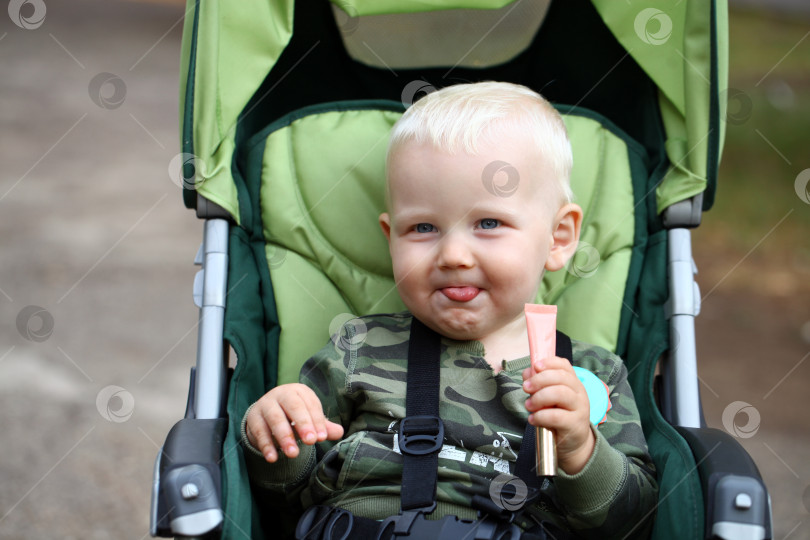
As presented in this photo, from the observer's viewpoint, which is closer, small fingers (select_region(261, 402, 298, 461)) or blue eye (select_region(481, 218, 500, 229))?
small fingers (select_region(261, 402, 298, 461))

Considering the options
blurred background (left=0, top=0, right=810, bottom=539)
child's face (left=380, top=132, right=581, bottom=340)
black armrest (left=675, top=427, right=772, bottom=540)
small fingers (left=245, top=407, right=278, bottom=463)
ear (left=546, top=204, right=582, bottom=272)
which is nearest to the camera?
black armrest (left=675, top=427, right=772, bottom=540)

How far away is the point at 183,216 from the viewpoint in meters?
4.69

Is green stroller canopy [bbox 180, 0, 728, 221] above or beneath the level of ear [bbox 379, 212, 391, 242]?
above

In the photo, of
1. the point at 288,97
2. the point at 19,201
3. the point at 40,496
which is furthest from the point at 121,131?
the point at 288,97

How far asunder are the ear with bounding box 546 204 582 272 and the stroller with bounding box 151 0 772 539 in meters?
0.21

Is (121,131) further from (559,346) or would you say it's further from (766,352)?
(559,346)

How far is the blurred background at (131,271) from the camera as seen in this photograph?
9.06 ft

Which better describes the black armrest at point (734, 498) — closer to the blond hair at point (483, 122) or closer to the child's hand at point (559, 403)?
the child's hand at point (559, 403)

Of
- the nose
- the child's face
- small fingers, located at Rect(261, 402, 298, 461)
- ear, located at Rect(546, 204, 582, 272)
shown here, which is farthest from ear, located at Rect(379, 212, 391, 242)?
small fingers, located at Rect(261, 402, 298, 461)

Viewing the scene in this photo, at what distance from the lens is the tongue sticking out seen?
59.4 inches

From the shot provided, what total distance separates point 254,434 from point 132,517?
53.6 inches

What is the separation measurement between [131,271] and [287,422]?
291 cm

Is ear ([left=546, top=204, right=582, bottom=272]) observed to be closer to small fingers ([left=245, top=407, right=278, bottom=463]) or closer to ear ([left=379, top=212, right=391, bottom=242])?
ear ([left=379, top=212, right=391, bottom=242])

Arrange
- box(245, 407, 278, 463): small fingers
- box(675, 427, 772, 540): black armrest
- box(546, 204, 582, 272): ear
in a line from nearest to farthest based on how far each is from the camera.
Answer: box(675, 427, 772, 540): black armrest < box(245, 407, 278, 463): small fingers < box(546, 204, 582, 272): ear
